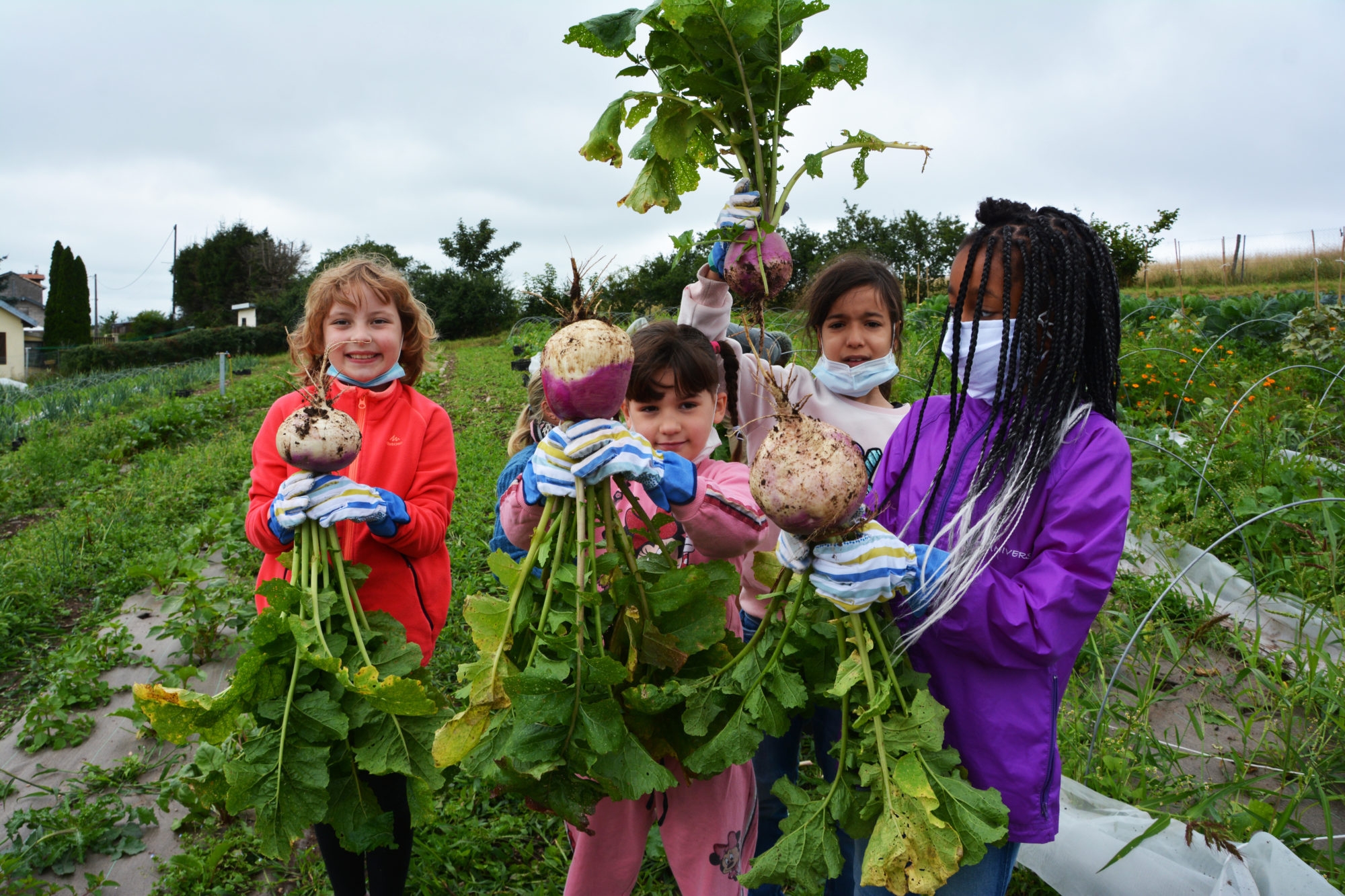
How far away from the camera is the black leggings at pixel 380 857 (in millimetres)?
1981

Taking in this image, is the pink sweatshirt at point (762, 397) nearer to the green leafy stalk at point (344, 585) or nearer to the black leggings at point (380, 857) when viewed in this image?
the green leafy stalk at point (344, 585)

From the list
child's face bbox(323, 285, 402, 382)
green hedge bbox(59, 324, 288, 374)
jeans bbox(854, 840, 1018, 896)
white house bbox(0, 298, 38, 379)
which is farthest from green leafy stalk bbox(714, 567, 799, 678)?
white house bbox(0, 298, 38, 379)

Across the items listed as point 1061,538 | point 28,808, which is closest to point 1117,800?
point 1061,538

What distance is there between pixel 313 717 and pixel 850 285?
186 cm

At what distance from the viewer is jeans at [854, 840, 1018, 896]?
1434mm

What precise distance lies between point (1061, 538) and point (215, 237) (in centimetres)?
5885

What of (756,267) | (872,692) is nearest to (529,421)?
(756,267)

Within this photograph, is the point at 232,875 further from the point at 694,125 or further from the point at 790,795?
the point at 694,125

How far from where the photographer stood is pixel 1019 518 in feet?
4.56

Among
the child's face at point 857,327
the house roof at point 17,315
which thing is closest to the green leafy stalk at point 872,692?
the child's face at point 857,327

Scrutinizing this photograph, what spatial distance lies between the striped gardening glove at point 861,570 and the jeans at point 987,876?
0.54 meters

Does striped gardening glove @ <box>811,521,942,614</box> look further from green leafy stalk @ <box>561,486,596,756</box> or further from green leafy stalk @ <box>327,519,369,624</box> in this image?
green leafy stalk @ <box>327,519,369,624</box>

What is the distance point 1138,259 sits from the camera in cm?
1852

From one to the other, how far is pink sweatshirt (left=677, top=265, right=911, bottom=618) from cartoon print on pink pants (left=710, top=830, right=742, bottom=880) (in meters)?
1.03
